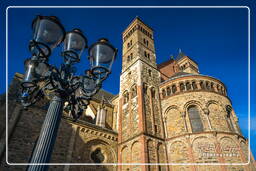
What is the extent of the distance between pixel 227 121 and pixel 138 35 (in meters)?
15.2

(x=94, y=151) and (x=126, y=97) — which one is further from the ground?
(x=126, y=97)

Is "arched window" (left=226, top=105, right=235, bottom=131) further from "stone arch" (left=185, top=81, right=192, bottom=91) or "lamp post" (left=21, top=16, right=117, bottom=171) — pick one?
"lamp post" (left=21, top=16, right=117, bottom=171)

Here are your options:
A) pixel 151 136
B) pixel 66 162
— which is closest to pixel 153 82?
pixel 151 136

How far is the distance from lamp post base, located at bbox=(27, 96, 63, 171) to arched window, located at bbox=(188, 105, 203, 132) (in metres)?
14.5

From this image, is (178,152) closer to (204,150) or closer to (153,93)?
(204,150)

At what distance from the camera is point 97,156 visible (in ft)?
52.6

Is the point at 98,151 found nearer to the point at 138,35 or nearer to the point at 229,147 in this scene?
the point at 229,147

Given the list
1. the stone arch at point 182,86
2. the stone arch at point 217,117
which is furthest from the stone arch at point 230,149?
the stone arch at point 182,86

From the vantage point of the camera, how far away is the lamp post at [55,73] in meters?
3.88

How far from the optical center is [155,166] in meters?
13.9

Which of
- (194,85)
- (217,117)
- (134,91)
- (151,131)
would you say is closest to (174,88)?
(194,85)

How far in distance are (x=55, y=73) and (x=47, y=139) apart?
1.66 m

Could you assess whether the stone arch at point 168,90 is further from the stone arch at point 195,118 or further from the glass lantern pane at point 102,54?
the glass lantern pane at point 102,54

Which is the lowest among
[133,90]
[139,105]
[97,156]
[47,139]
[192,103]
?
[47,139]
